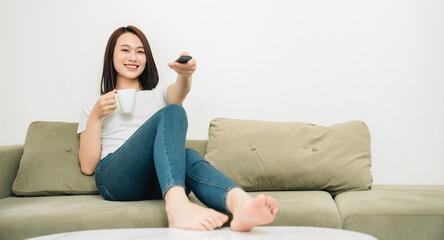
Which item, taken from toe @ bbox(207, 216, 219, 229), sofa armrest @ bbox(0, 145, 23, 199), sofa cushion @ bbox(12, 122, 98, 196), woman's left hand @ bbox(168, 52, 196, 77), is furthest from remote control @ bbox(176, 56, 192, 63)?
sofa armrest @ bbox(0, 145, 23, 199)

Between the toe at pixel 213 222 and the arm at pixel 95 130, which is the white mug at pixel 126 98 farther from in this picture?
the toe at pixel 213 222

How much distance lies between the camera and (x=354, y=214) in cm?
142

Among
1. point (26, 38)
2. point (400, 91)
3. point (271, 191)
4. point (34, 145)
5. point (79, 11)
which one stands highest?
point (79, 11)

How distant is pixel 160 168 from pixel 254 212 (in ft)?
1.30

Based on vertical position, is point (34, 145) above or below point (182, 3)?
below

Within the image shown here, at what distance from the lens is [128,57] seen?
200cm

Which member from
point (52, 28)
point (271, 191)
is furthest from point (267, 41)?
point (52, 28)

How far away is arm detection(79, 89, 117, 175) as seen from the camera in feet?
5.69

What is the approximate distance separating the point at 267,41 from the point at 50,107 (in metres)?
1.23

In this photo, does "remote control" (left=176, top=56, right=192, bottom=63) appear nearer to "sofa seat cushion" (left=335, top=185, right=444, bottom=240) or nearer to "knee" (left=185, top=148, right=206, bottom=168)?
"knee" (left=185, top=148, right=206, bottom=168)

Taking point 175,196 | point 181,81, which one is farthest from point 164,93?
point 175,196

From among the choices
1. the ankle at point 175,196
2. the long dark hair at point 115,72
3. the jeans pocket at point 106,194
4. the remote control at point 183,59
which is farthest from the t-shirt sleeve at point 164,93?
the ankle at point 175,196

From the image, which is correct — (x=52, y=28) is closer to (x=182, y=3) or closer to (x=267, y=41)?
(x=182, y=3)

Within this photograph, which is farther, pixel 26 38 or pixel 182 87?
pixel 26 38
